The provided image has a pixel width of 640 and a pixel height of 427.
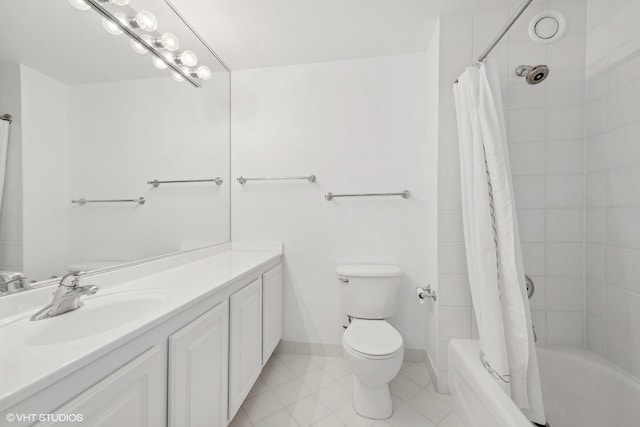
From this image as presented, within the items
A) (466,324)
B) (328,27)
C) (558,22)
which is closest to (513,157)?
(558,22)

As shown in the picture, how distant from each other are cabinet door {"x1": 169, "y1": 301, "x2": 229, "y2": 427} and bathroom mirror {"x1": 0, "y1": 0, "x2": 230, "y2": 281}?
0.57m

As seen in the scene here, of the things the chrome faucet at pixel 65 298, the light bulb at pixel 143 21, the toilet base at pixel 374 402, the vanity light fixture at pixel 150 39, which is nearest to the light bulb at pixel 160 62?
the vanity light fixture at pixel 150 39

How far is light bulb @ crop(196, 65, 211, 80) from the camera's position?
1.70 m

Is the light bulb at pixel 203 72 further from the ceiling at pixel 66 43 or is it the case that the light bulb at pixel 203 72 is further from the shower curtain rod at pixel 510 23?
the shower curtain rod at pixel 510 23

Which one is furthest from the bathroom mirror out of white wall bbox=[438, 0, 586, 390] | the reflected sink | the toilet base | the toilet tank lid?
white wall bbox=[438, 0, 586, 390]

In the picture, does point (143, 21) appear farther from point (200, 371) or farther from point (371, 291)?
point (371, 291)

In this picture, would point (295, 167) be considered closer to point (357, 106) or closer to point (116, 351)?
point (357, 106)

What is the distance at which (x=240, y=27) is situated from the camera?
1621mm

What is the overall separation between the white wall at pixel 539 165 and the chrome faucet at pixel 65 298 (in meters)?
1.66

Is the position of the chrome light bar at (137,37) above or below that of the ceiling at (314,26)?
below

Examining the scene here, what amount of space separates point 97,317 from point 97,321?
1cm

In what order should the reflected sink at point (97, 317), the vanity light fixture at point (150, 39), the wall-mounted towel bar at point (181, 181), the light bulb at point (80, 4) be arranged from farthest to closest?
the wall-mounted towel bar at point (181, 181) < the vanity light fixture at point (150, 39) < the light bulb at point (80, 4) < the reflected sink at point (97, 317)

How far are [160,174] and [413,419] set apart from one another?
6.39ft

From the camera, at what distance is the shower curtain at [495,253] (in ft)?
3.69
